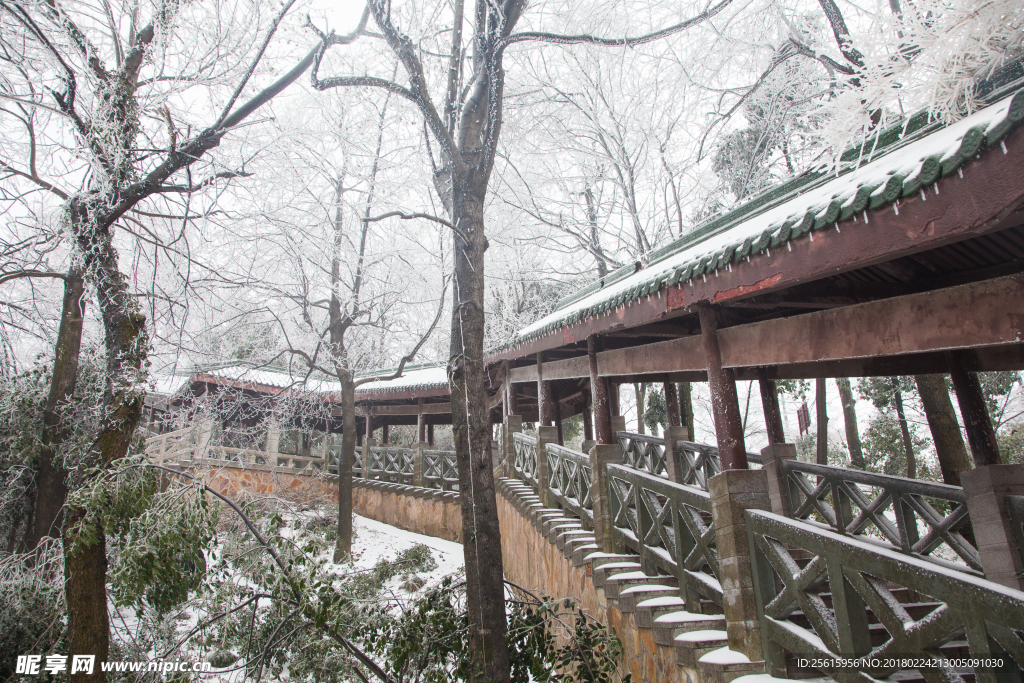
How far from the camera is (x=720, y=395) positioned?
379 cm

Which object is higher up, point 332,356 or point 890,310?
point 332,356

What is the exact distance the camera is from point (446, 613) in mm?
3920

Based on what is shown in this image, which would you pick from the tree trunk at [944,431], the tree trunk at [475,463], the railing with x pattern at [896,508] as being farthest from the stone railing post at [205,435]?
the tree trunk at [944,431]

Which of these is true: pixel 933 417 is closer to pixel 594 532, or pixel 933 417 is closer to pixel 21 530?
pixel 594 532

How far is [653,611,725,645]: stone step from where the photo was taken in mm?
3191

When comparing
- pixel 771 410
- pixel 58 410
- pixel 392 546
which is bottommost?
pixel 392 546

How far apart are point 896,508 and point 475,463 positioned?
3.46m

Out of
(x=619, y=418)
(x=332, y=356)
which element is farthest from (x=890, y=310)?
(x=332, y=356)

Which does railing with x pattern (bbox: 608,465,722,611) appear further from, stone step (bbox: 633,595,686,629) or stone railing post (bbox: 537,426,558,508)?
stone railing post (bbox: 537,426,558,508)

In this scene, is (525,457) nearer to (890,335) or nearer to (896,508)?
(896,508)

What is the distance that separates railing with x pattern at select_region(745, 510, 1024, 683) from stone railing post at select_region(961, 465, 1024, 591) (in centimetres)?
63

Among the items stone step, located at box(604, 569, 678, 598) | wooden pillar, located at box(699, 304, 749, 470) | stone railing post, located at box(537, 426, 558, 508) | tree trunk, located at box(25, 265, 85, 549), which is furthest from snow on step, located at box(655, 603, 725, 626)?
tree trunk, located at box(25, 265, 85, 549)

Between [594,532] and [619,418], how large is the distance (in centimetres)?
422

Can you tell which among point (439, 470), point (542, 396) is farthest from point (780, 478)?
point (439, 470)
